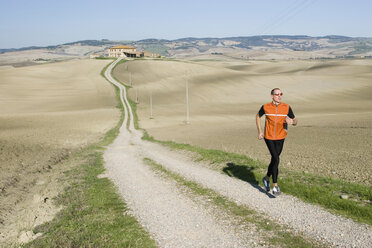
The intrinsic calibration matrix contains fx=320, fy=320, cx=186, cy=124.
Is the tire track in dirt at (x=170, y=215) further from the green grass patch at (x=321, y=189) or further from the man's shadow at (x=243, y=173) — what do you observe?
the green grass patch at (x=321, y=189)

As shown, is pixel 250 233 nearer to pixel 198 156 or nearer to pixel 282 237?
pixel 282 237

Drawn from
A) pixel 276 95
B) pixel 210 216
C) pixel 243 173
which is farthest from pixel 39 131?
pixel 276 95

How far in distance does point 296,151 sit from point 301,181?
9989 mm

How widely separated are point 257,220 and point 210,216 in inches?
49.2

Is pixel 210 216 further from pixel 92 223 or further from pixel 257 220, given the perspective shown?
pixel 92 223

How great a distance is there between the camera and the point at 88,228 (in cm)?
852

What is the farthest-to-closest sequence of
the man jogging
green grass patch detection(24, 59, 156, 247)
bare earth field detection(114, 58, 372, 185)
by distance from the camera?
bare earth field detection(114, 58, 372, 185) → the man jogging → green grass patch detection(24, 59, 156, 247)

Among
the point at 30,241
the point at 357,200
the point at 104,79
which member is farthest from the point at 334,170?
the point at 104,79

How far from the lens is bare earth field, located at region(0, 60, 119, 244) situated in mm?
11593

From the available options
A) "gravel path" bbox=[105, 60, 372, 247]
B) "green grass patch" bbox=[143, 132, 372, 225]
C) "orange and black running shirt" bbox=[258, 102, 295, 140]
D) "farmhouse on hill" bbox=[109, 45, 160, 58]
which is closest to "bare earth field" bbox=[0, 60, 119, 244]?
"gravel path" bbox=[105, 60, 372, 247]

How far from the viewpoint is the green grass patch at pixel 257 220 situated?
22.5ft

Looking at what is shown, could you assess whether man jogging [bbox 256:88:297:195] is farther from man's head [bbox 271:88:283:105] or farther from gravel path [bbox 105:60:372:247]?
gravel path [bbox 105:60:372:247]

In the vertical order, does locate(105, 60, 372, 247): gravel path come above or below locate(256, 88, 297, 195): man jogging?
below

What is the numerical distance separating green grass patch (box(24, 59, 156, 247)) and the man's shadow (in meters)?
4.63
